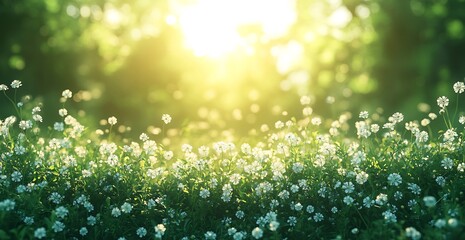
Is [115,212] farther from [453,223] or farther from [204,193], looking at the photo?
[453,223]

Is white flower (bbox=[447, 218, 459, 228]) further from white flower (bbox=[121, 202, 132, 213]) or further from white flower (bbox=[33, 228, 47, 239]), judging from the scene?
white flower (bbox=[33, 228, 47, 239])

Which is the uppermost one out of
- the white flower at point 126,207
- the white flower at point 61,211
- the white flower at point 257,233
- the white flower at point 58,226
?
the white flower at point 126,207

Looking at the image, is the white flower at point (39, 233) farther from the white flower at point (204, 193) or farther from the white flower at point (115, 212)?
the white flower at point (204, 193)

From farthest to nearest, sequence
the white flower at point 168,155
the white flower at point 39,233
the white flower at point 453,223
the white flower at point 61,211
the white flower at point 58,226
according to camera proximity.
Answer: the white flower at point 168,155
the white flower at point 61,211
the white flower at point 58,226
the white flower at point 39,233
the white flower at point 453,223

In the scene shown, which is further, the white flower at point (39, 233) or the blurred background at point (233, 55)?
the blurred background at point (233, 55)

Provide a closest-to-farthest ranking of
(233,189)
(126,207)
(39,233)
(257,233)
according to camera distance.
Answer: (39,233) < (257,233) < (126,207) < (233,189)

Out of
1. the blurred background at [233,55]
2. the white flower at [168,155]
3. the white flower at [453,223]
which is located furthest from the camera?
the blurred background at [233,55]

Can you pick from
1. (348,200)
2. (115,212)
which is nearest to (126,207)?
(115,212)

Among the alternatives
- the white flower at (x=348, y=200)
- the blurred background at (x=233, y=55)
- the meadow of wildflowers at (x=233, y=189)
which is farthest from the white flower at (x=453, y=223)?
the blurred background at (x=233, y=55)
